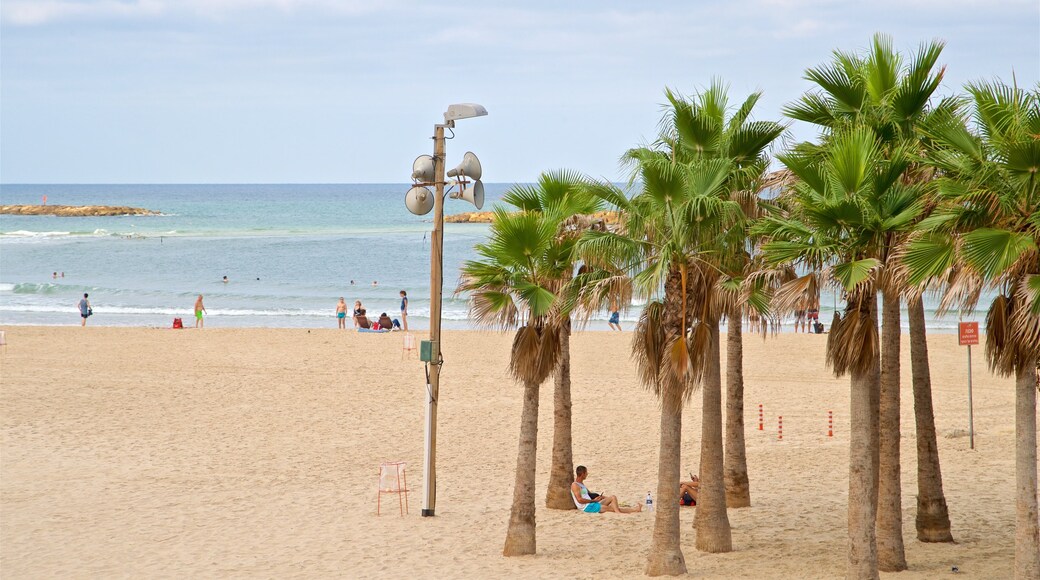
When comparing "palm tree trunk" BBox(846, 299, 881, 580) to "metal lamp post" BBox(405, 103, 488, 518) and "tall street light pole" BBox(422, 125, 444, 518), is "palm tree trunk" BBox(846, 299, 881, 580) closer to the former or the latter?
"metal lamp post" BBox(405, 103, 488, 518)

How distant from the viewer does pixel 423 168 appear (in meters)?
13.9

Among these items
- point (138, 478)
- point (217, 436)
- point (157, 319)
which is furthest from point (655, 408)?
point (157, 319)

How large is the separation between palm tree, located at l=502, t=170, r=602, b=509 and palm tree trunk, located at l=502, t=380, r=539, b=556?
112 centimetres

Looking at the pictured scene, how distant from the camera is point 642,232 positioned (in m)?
11.5

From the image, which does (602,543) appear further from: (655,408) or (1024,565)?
(655,408)

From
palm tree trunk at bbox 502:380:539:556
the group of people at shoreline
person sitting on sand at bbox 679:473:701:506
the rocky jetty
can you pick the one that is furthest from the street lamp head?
the rocky jetty

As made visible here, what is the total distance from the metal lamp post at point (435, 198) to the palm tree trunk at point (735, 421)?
3784mm

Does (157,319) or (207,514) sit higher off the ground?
(157,319)

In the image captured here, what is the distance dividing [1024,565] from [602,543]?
5263mm

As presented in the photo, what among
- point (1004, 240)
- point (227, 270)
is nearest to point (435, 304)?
point (1004, 240)

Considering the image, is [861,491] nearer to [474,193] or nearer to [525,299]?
[525,299]

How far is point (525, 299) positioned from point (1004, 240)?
5233 millimetres

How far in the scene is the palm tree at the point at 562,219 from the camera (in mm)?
12617

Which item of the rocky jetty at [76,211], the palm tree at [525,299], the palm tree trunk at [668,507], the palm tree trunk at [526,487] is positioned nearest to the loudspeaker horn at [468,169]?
the palm tree at [525,299]
